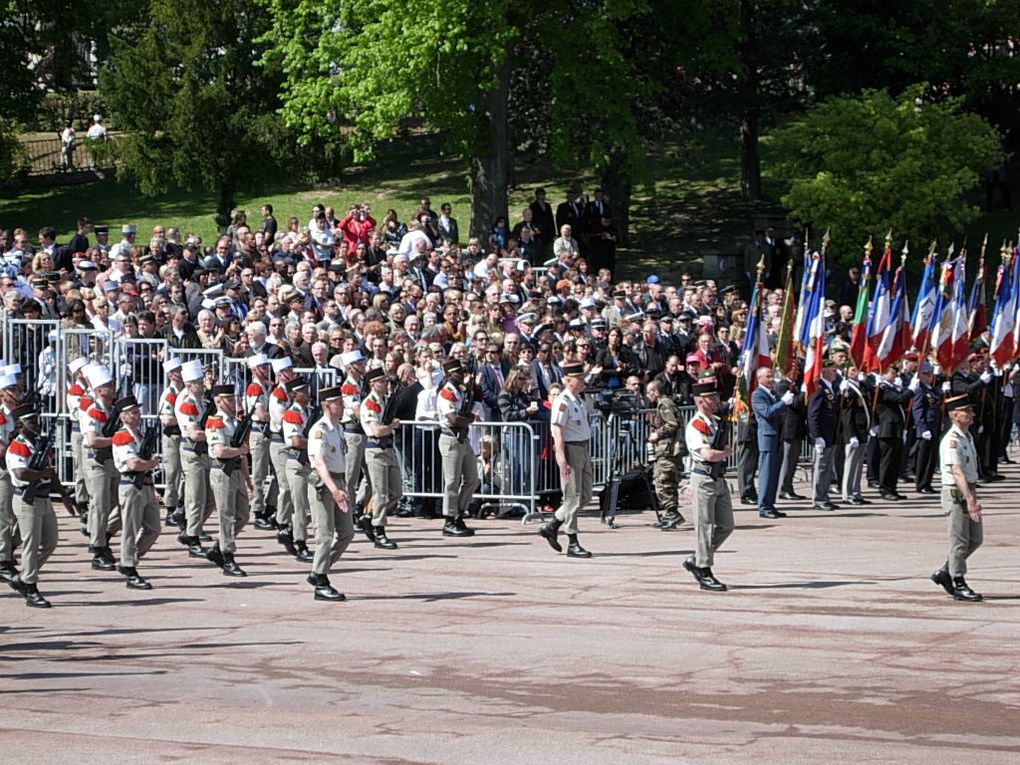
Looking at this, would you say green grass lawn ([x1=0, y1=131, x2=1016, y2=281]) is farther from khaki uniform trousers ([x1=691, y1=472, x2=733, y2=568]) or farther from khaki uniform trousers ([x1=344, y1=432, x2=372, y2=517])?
khaki uniform trousers ([x1=691, y1=472, x2=733, y2=568])

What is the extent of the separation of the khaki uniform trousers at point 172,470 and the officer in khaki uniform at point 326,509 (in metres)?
3.33

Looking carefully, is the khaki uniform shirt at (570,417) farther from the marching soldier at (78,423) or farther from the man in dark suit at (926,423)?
the man in dark suit at (926,423)

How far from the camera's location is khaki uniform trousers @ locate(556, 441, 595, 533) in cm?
1775

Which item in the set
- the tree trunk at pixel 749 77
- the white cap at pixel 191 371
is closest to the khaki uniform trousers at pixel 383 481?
the white cap at pixel 191 371

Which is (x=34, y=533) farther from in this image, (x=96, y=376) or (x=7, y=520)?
(x=96, y=376)

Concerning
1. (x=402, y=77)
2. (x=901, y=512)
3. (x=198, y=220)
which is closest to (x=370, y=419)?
(x=901, y=512)

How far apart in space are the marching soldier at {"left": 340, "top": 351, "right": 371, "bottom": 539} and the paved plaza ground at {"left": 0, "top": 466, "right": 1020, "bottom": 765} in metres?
0.80

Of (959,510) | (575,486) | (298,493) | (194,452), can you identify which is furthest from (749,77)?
(959,510)

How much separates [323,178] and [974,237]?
15400 mm

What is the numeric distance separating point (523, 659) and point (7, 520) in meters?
5.31

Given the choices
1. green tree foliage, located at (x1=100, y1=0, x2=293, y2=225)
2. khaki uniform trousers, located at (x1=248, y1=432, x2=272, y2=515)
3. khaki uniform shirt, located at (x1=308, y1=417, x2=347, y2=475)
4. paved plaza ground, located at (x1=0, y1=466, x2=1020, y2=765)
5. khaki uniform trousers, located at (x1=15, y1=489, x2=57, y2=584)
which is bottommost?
paved plaza ground, located at (x1=0, y1=466, x2=1020, y2=765)

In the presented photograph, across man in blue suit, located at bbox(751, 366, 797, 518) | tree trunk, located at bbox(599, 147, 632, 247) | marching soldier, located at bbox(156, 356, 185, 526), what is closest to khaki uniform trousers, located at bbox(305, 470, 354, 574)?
marching soldier, located at bbox(156, 356, 185, 526)

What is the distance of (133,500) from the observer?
16.2 metres

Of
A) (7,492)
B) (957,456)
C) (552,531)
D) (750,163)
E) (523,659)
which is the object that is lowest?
(523,659)
